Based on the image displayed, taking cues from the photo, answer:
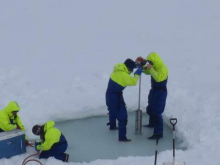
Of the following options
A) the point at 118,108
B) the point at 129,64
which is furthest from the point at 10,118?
the point at 129,64

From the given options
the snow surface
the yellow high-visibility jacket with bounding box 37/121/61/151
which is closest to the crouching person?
the yellow high-visibility jacket with bounding box 37/121/61/151

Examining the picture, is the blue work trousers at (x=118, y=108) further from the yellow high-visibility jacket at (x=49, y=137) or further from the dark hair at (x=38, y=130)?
the dark hair at (x=38, y=130)

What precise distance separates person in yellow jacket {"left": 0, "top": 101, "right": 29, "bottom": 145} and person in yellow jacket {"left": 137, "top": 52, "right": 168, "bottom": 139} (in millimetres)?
2386

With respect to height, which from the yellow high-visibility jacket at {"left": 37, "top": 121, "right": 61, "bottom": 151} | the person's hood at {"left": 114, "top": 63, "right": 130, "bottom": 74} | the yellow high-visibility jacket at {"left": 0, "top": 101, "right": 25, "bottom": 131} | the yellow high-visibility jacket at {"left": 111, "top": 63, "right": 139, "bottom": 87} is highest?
the person's hood at {"left": 114, "top": 63, "right": 130, "bottom": 74}

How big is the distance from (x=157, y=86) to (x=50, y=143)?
2281 millimetres

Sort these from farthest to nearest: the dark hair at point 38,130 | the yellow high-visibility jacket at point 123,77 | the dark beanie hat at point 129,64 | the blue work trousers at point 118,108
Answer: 1. the blue work trousers at point 118,108
2. the dark beanie hat at point 129,64
3. the yellow high-visibility jacket at point 123,77
4. the dark hair at point 38,130

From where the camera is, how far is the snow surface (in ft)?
28.5

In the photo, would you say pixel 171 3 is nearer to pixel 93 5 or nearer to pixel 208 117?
pixel 93 5

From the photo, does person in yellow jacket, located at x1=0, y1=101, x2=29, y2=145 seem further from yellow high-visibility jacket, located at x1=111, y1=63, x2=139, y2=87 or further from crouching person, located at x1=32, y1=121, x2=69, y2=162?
yellow high-visibility jacket, located at x1=111, y1=63, x2=139, y2=87

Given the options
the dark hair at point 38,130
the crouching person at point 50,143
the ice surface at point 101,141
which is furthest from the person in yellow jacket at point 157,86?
the dark hair at point 38,130

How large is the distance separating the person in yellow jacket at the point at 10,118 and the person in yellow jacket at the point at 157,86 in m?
2.39

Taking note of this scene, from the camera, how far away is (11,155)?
741 centimetres

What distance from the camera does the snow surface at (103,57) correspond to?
28.5ft

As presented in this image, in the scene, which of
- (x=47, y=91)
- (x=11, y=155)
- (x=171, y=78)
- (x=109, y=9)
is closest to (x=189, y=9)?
(x=109, y=9)
